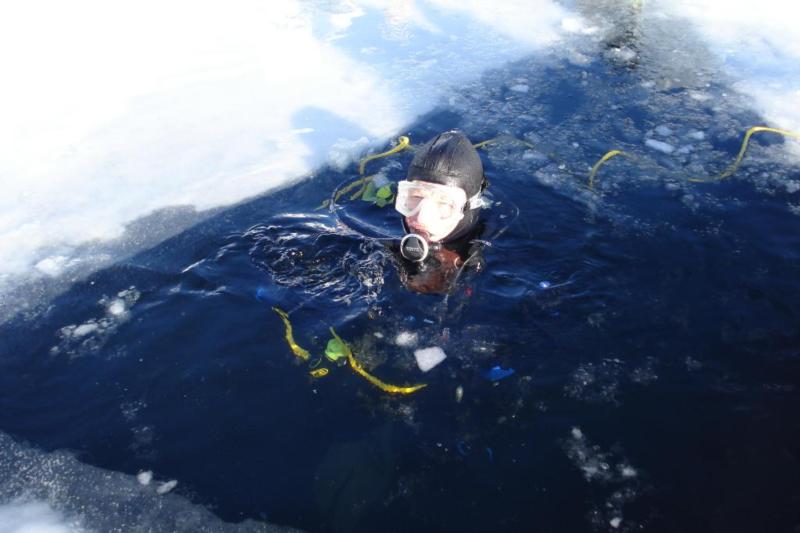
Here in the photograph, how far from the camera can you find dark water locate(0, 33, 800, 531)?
112 inches

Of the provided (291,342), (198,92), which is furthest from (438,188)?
(198,92)

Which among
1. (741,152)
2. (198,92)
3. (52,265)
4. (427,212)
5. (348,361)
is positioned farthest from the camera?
(198,92)

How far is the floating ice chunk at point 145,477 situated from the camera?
2996mm

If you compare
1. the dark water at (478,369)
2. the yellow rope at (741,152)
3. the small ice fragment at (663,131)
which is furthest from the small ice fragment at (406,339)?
the small ice fragment at (663,131)

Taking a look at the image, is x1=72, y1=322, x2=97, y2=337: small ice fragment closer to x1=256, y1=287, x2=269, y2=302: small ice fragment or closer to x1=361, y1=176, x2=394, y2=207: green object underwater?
x1=256, y1=287, x2=269, y2=302: small ice fragment

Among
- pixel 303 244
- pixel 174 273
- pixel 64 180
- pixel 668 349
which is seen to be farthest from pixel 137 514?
pixel 64 180

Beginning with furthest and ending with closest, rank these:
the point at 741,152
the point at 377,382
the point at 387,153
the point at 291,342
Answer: the point at 387,153
the point at 741,152
the point at 291,342
the point at 377,382

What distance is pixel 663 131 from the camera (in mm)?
5539

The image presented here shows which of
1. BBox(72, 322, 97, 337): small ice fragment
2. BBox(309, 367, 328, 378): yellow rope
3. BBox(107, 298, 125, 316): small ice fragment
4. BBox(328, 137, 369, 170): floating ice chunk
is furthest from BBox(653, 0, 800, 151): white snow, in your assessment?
BBox(72, 322, 97, 337): small ice fragment

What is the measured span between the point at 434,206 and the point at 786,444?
247 centimetres

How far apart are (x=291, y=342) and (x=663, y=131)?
4.12 meters

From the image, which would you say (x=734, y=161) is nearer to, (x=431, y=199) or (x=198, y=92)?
(x=431, y=199)

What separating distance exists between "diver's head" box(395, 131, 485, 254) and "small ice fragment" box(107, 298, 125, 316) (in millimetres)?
2038

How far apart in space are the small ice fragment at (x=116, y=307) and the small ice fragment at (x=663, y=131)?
4883 millimetres
